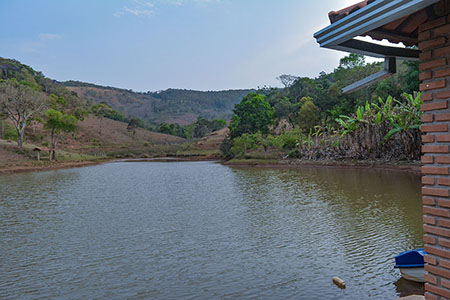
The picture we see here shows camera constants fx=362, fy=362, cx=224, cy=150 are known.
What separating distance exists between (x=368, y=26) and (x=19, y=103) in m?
40.6

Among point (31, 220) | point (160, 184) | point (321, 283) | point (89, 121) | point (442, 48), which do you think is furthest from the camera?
point (89, 121)

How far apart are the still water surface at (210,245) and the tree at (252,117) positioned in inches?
1230

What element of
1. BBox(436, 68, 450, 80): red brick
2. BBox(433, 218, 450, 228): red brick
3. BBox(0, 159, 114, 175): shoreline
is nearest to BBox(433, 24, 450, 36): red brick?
BBox(436, 68, 450, 80): red brick

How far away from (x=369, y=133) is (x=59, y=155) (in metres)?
30.8

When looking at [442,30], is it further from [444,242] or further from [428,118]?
[444,242]

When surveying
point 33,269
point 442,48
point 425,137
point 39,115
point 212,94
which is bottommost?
point 33,269

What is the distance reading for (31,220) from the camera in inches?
389

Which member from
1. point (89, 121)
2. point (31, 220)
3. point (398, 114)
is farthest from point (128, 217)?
point (89, 121)

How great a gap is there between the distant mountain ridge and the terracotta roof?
3971 inches

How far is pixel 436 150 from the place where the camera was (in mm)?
2818

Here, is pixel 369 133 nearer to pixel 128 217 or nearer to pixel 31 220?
pixel 128 217

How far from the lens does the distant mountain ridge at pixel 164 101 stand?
4552 inches

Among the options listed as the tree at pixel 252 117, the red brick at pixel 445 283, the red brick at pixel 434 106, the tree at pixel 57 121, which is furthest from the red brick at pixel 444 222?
the tree at pixel 252 117

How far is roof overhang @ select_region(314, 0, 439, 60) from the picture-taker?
7.69 feet
